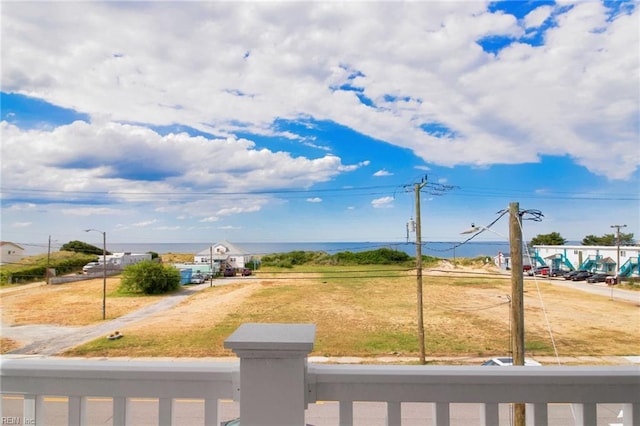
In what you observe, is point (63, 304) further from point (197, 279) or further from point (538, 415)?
point (538, 415)

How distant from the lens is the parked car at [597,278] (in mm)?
5273

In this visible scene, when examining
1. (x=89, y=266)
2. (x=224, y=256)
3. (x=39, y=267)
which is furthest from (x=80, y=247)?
(x=224, y=256)

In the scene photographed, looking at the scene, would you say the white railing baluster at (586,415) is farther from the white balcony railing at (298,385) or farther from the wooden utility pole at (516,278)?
the wooden utility pole at (516,278)

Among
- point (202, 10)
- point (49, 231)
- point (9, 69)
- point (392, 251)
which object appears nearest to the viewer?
point (202, 10)

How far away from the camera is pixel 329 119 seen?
4816 mm

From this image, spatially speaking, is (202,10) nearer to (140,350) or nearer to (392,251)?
(140,350)

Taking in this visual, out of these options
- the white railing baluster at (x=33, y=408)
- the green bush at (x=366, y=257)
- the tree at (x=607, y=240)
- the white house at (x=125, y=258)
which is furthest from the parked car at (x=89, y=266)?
the tree at (x=607, y=240)

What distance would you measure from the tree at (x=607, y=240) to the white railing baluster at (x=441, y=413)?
5.23 metres

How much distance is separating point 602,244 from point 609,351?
1697 mm

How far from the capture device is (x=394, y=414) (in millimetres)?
565

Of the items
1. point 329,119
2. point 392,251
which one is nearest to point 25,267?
point 329,119

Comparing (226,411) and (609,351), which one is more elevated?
(226,411)

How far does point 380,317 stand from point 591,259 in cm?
340

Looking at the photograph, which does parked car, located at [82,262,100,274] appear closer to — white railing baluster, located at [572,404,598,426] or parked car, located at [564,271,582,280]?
white railing baluster, located at [572,404,598,426]
